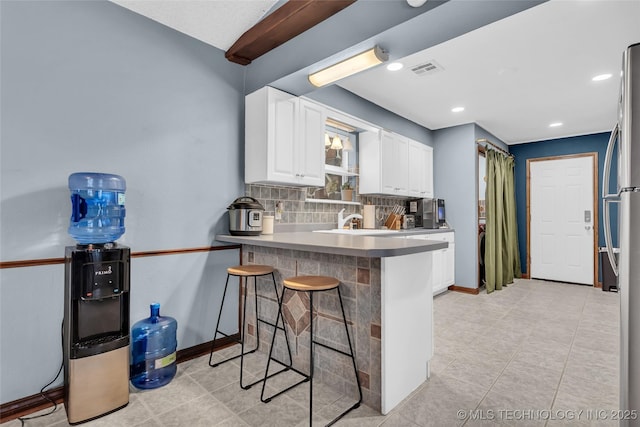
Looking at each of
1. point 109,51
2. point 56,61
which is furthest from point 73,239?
point 109,51

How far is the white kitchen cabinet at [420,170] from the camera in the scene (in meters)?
4.73

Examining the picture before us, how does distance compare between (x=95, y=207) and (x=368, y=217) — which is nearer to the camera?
(x=95, y=207)

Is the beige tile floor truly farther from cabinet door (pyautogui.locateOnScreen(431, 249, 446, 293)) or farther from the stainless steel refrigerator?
cabinet door (pyautogui.locateOnScreen(431, 249, 446, 293))

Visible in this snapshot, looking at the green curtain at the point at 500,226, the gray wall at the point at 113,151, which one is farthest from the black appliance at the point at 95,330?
the green curtain at the point at 500,226

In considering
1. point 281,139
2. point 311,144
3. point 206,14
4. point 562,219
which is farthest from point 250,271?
point 562,219

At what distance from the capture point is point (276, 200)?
328 cm

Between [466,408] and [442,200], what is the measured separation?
348cm

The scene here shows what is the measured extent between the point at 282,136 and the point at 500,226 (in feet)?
13.8

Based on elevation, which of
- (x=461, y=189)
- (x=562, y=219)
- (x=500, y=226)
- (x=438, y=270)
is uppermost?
(x=461, y=189)

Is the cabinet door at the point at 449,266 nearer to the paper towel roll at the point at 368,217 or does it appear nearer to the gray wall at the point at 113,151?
the paper towel roll at the point at 368,217

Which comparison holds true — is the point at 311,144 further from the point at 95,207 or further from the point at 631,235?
the point at 631,235

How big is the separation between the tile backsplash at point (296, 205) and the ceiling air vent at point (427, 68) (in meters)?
1.63

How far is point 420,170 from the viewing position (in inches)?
193

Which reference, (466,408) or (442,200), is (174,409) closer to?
(466,408)
